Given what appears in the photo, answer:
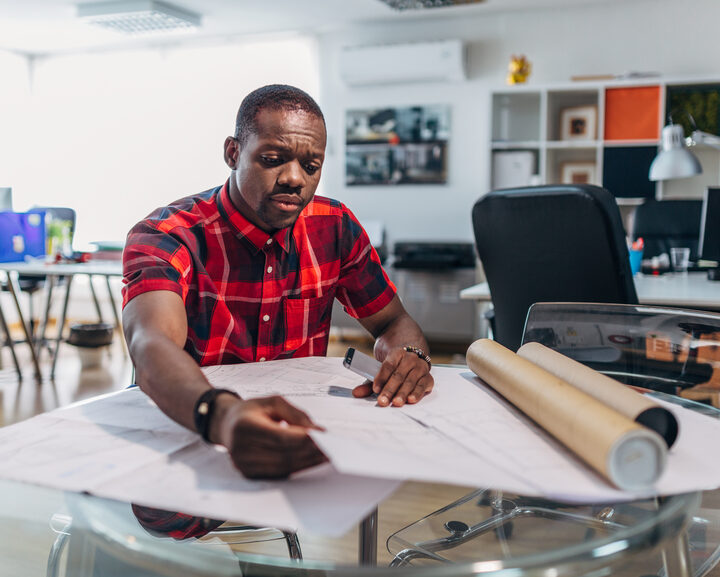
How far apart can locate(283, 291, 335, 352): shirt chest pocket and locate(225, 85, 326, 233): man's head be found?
8.2 inches

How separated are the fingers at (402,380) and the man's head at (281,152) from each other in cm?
34

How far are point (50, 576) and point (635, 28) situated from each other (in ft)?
17.8

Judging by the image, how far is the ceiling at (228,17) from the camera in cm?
514

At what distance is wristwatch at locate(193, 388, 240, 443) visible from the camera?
0.64 m

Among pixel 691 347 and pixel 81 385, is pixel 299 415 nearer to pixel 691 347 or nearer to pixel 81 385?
pixel 691 347

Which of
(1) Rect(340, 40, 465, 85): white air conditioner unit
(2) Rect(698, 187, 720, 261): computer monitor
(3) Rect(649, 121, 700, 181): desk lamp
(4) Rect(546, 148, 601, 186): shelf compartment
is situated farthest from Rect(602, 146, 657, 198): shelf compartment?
(2) Rect(698, 187, 720, 261): computer monitor

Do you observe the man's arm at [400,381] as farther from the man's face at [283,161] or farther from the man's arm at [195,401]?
the man's face at [283,161]

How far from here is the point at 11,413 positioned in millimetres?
3340

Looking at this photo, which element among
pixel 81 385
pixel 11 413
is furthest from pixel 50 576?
pixel 81 385

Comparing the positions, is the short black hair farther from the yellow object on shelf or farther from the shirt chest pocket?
the yellow object on shelf

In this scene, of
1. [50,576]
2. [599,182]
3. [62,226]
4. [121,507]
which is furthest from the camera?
[599,182]

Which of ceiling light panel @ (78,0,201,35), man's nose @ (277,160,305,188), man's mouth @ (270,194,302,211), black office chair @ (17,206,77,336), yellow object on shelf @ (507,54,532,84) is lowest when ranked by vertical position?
black office chair @ (17,206,77,336)

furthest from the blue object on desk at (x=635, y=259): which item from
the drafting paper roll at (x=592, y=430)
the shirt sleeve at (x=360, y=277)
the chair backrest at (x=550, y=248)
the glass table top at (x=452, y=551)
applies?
the drafting paper roll at (x=592, y=430)

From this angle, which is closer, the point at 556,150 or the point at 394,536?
the point at 394,536
